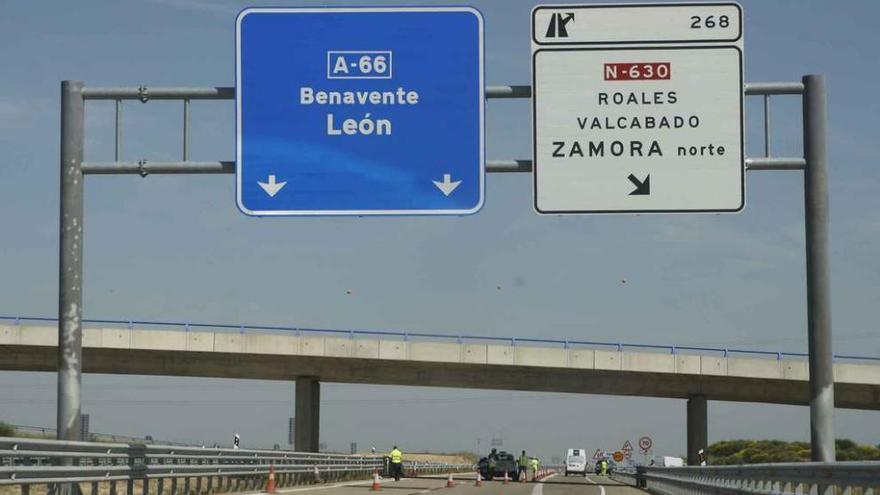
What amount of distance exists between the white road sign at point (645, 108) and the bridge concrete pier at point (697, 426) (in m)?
57.8

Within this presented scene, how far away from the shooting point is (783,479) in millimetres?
20141

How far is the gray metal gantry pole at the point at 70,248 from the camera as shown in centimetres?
2061

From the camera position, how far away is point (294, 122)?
20281 millimetres

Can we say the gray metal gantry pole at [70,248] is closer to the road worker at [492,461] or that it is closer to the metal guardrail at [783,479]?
the metal guardrail at [783,479]

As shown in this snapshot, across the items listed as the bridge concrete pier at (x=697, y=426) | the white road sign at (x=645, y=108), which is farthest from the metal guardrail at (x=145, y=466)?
the bridge concrete pier at (x=697, y=426)

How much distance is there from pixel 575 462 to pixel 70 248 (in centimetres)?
10056

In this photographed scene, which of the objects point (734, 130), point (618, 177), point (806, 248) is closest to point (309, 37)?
point (618, 177)

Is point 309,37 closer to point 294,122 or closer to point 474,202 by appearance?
point 294,122

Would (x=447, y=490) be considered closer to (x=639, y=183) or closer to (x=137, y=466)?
(x=137, y=466)

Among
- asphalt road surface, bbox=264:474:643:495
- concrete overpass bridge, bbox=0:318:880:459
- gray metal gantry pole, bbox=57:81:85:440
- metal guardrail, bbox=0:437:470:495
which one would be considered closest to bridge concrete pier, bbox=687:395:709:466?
concrete overpass bridge, bbox=0:318:880:459

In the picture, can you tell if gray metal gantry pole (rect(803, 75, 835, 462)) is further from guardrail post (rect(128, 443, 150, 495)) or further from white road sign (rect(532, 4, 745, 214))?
guardrail post (rect(128, 443, 150, 495))

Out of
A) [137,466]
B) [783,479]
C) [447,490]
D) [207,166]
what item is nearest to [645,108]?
[783,479]

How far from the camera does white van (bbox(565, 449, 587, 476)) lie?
117625 mm

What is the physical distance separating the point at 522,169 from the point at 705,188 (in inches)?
96.1
